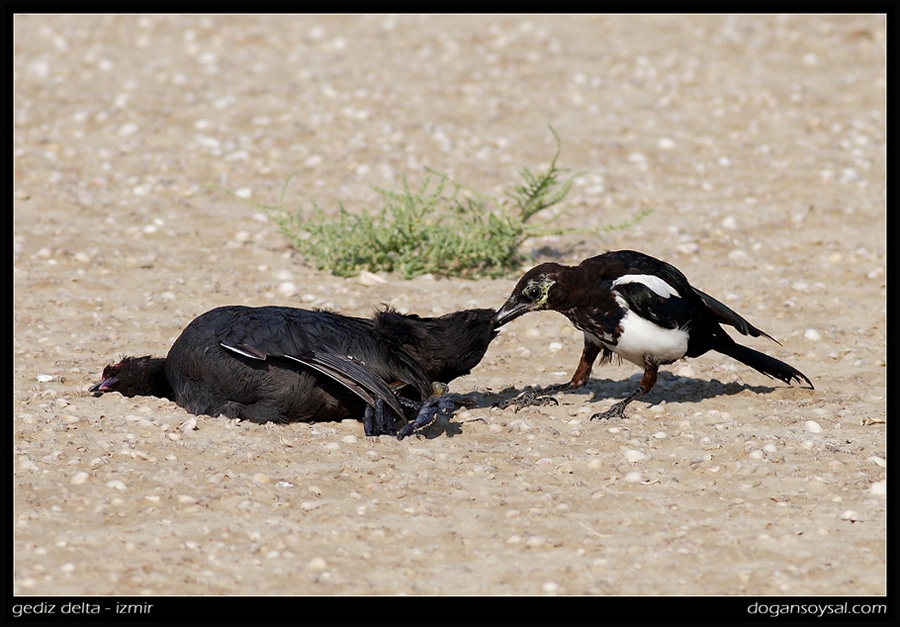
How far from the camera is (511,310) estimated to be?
671cm

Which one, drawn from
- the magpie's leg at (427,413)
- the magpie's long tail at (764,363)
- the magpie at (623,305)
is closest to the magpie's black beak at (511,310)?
the magpie at (623,305)

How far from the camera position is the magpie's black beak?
6645 millimetres

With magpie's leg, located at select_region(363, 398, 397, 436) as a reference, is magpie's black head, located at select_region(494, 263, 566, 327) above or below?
above

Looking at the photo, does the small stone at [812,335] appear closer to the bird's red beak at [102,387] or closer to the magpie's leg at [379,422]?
the magpie's leg at [379,422]

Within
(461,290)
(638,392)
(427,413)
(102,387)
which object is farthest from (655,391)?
(102,387)

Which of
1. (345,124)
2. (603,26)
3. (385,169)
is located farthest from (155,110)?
(603,26)

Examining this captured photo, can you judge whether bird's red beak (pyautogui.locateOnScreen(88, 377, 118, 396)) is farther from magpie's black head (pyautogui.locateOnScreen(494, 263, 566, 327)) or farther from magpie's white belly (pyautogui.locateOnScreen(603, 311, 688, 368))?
magpie's white belly (pyautogui.locateOnScreen(603, 311, 688, 368))

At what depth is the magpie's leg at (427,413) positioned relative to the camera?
616cm

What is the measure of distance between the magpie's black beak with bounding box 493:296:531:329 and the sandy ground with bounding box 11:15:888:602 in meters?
0.52

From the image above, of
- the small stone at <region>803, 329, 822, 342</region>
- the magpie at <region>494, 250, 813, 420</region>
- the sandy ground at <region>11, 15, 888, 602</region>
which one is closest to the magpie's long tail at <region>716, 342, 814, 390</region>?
the sandy ground at <region>11, 15, 888, 602</region>

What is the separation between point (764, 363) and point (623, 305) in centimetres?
104

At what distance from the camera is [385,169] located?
36.5 ft

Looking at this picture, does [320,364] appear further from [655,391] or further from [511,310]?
[655,391]

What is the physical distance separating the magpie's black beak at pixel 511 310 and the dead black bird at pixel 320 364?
8 centimetres
